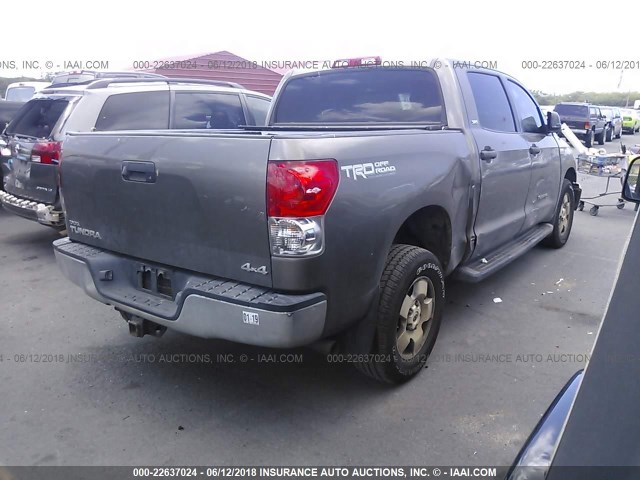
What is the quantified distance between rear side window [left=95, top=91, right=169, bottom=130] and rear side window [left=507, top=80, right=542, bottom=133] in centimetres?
401

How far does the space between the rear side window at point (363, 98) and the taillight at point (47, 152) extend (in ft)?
8.68

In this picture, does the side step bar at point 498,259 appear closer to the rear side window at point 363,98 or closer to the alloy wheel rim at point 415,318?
the alloy wheel rim at point 415,318

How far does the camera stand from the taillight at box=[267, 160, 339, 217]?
2.48m

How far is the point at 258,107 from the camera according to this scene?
7.78m

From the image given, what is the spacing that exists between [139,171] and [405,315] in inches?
69.6

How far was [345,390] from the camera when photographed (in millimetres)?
3420

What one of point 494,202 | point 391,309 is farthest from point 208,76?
point 391,309

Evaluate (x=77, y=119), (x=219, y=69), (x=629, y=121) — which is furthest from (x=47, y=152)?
(x=629, y=121)

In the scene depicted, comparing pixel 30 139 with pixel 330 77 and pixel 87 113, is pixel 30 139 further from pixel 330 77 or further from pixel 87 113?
pixel 330 77

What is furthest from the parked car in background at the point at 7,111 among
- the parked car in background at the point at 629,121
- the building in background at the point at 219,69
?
the parked car in background at the point at 629,121

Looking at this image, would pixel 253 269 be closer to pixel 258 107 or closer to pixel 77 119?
pixel 77 119

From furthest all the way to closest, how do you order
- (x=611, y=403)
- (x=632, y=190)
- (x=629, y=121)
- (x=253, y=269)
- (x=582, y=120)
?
(x=629, y=121)
(x=582, y=120)
(x=253, y=269)
(x=632, y=190)
(x=611, y=403)

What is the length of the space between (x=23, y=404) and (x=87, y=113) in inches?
143

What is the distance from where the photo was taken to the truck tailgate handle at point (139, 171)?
2.89 m
